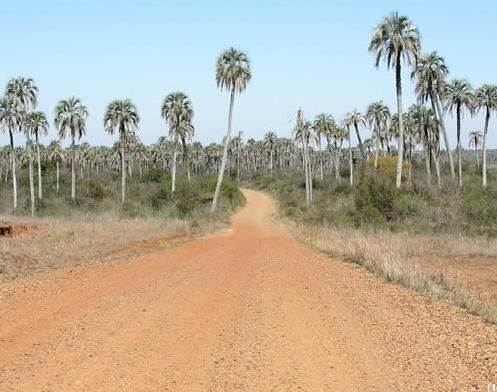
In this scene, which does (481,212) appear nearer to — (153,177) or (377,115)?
(377,115)

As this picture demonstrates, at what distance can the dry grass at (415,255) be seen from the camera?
38.3 feet

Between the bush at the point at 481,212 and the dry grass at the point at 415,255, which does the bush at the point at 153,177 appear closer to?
the bush at the point at 481,212

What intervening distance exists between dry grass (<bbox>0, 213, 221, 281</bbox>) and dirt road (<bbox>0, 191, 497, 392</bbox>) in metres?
3.37

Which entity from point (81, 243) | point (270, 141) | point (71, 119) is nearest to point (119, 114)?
point (71, 119)

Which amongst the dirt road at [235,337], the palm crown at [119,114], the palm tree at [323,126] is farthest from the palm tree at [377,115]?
the dirt road at [235,337]

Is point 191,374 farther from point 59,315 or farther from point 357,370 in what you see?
point 59,315

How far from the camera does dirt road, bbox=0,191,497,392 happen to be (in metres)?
6.32

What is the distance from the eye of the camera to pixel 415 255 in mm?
23516

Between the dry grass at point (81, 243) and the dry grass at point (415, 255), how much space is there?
705 centimetres

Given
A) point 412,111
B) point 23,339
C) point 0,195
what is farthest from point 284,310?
point 0,195

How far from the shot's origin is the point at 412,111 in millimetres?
70312

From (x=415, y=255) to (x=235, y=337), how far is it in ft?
55.5

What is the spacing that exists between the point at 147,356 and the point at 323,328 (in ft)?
9.29

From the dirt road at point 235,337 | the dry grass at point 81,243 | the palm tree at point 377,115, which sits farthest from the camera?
the palm tree at point 377,115
